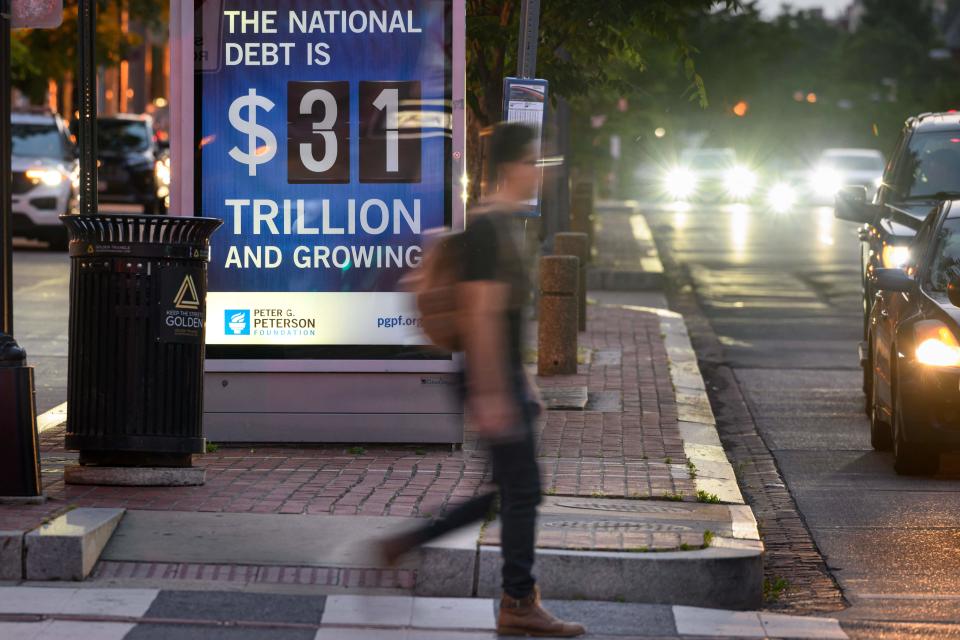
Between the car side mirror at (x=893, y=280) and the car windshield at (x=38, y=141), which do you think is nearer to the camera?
the car side mirror at (x=893, y=280)

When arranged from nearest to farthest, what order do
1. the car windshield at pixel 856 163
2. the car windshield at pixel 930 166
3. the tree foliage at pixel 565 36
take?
1. the tree foliage at pixel 565 36
2. the car windshield at pixel 930 166
3. the car windshield at pixel 856 163

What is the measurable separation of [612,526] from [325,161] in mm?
3119

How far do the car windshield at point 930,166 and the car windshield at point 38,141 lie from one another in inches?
620

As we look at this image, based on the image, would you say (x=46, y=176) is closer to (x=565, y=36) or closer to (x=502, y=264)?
(x=565, y=36)

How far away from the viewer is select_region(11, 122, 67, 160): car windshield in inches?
1070

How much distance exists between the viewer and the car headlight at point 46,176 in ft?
86.3

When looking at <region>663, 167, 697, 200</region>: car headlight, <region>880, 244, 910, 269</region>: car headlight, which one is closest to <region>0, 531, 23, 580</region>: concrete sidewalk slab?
<region>880, 244, 910, 269</region>: car headlight

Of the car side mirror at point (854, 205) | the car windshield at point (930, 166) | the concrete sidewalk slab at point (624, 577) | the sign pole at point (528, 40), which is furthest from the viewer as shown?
the car side mirror at point (854, 205)

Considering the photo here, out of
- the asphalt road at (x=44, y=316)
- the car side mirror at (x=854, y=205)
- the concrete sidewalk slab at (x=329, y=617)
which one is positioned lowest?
the concrete sidewalk slab at (x=329, y=617)

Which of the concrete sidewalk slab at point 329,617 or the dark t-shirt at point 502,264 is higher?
the dark t-shirt at point 502,264

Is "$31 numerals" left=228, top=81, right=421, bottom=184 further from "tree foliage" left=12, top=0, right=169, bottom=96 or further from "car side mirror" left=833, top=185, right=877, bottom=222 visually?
"tree foliage" left=12, top=0, right=169, bottom=96

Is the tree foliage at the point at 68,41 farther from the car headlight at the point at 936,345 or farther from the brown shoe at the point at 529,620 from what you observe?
the brown shoe at the point at 529,620

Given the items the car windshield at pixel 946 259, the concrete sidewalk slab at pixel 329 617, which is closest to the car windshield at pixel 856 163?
the car windshield at pixel 946 259

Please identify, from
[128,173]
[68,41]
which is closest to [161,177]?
[128,173]
